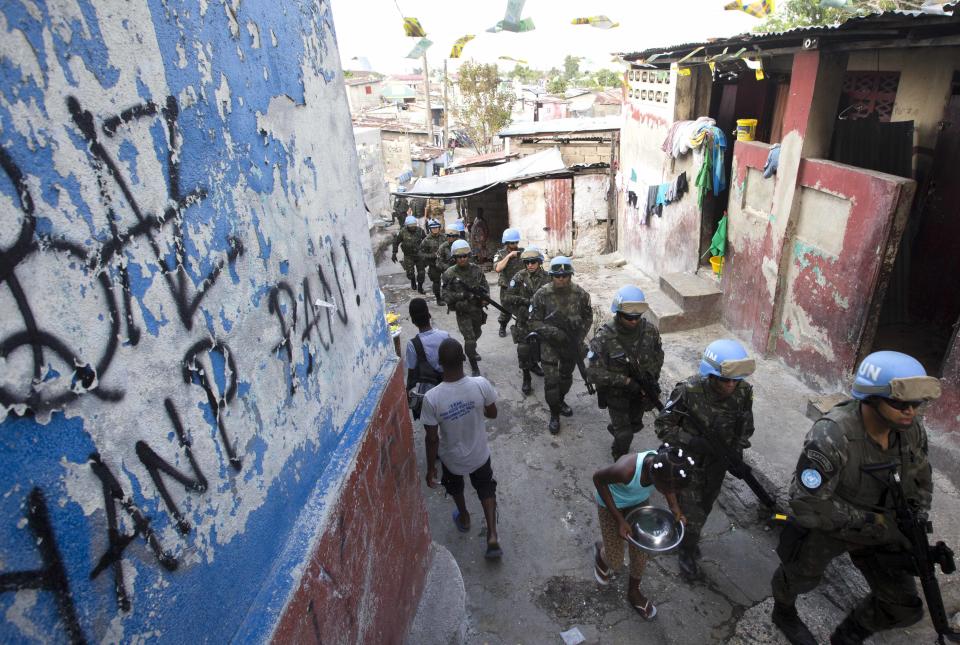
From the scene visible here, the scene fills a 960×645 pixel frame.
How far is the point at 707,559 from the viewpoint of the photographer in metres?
3.88

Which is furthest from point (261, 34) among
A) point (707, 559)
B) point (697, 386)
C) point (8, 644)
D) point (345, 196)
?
point (707, 559)

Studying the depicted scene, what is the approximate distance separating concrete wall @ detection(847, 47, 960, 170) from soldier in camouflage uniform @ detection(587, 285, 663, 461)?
3.76m

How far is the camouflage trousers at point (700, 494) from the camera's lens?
3.45 meters

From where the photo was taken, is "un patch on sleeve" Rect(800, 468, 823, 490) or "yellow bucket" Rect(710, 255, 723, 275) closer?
"un patch on sleeve" Rect(800, 468, 823, 490)

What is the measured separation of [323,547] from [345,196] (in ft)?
5.24

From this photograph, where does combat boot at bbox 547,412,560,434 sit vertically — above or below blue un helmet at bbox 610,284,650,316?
below

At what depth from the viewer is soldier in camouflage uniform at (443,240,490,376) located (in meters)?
6.48

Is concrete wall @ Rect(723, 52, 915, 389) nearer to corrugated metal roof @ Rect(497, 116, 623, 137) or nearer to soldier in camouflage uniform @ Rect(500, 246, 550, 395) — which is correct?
soldier in camouflage uniform @ Rect(500, 246, 550, 395)

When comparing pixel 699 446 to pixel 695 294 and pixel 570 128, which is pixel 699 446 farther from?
pixel 570 128

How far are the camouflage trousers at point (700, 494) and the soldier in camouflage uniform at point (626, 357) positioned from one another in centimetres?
80

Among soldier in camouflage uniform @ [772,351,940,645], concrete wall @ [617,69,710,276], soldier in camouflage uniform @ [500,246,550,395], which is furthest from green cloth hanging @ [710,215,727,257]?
soldier in camouflage uniform @ [772,351,940,645]

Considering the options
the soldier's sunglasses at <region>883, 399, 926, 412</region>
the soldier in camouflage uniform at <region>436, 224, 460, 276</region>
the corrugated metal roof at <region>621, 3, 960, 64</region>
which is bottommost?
the soldier in camouflage uniform at <region>436, 224, 460, 276</region>

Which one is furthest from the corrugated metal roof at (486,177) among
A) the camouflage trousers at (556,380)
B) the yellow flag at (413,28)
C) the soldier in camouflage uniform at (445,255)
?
the camouflage trousers at (556,380)

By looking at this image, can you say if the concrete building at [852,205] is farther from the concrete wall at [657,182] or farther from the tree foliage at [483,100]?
the tree foliage at [483,100]
